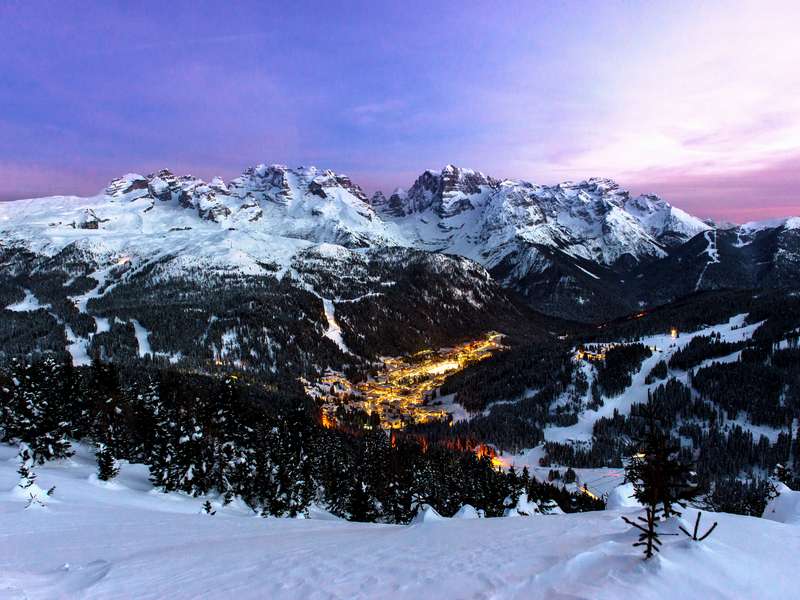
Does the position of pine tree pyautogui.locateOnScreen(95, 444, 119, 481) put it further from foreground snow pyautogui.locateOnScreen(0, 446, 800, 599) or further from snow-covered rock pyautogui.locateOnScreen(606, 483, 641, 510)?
Result: snow-covered rock pyautogui.locateOnScreen(606, 483, 641, 510)

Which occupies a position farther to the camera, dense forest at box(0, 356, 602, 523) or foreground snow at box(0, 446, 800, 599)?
dense forest at box(0, 356, 602, 523)

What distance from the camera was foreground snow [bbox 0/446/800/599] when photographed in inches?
415

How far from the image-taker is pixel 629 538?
13711 millimetres

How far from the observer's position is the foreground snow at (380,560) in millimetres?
10531

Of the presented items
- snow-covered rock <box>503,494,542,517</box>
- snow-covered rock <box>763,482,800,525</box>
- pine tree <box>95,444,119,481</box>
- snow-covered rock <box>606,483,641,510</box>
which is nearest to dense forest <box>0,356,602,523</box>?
pine tree <box>95,444,119,481</box>

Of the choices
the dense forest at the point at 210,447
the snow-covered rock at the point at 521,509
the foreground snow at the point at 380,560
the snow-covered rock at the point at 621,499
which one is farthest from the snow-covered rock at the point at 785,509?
the dense forest at the point at 210,447

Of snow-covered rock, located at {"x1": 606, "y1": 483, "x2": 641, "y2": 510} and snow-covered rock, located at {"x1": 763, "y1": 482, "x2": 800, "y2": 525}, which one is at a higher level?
snow-covered rock, located at {"x1": 763, "y1": 482, "x2": 800, "y2": 525}

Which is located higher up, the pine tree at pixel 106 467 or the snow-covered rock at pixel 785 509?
the snow-covered rock at pixel 785 509

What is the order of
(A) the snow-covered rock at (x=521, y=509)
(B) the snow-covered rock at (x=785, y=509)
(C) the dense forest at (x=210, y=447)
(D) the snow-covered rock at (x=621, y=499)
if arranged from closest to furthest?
(B) the snow-covered rock at (x=785, y=509) < (D) the snow-covered rock at (x=621, y=499) < (C) the dense forest at (x=210, y=447) < (A) the snow-covered rock at (x=521, y=509)

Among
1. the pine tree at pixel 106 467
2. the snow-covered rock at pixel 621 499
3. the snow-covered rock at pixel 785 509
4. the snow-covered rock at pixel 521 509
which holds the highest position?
the snow-covered rock at pixel 785 509

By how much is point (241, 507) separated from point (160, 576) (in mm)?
37475

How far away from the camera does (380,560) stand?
18312mm

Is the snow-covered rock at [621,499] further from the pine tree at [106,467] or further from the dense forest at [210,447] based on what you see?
the pine tree at [106,467]

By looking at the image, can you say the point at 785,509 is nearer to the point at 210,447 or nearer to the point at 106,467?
the point at 106,467
